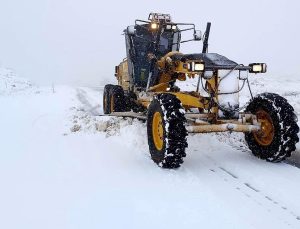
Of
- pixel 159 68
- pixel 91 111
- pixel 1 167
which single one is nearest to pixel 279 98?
pixel 159 68

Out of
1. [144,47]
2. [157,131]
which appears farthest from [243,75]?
[144,47]

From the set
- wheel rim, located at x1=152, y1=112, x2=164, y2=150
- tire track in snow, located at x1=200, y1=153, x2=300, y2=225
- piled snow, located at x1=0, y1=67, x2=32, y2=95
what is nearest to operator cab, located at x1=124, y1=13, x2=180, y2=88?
wheel rim, located at x1=152, y1=112, x2=164, y2=150

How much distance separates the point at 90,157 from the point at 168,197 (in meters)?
2.33

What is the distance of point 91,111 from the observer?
13195 mm

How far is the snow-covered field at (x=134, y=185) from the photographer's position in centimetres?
430

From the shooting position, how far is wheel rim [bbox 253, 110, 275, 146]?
6.66 m

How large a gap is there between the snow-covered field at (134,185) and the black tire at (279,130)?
0.57 ft

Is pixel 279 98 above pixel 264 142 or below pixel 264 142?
above

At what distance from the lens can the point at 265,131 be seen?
22.2ft

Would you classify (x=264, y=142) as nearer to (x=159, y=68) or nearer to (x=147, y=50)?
(x=159, y=68)

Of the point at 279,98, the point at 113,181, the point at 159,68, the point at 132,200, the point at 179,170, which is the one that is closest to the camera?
the point at 132,200

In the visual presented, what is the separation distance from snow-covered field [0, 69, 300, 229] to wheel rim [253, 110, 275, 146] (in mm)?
350

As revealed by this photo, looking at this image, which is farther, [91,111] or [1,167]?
[91,111]

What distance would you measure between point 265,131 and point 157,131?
1.82 metres
